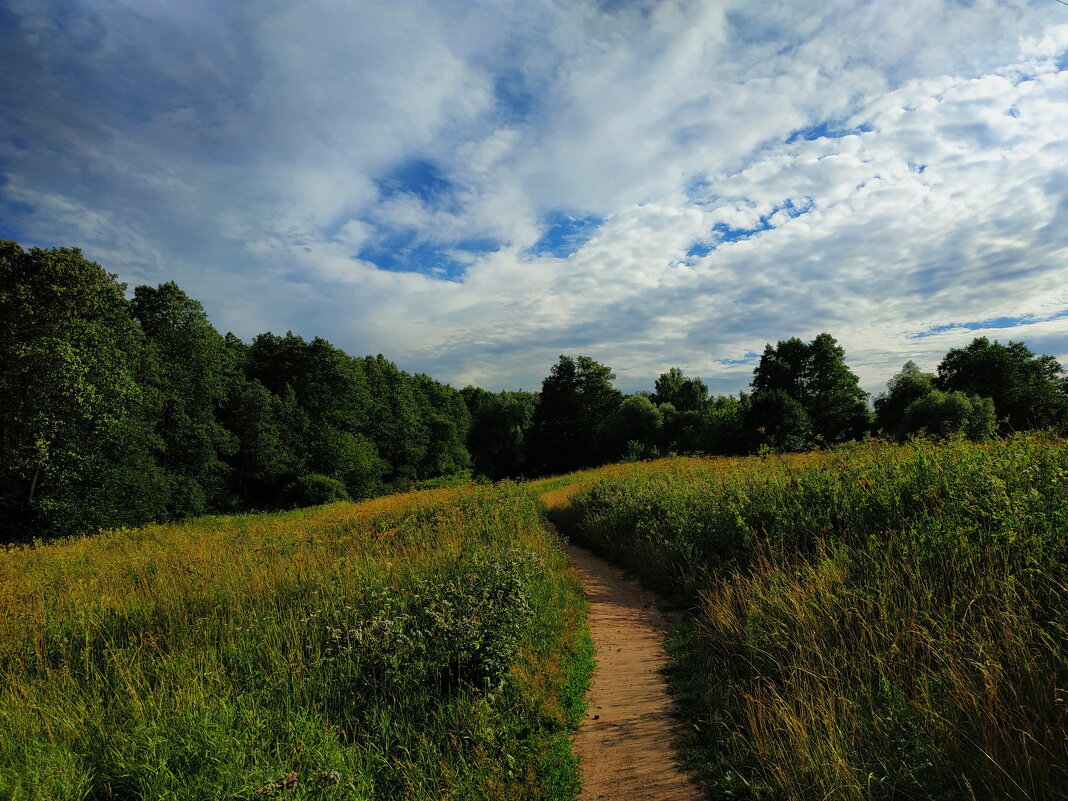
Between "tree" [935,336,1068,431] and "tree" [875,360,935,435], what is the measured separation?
77.8 inches

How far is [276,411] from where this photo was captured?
119 ft

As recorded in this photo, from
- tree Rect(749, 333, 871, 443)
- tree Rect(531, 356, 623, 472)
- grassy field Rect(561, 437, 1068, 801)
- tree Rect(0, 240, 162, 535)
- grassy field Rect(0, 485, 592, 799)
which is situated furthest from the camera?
tree Rect(531, 356, 623, 472)

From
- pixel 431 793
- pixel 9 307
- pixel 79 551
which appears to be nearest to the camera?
pixel 431 793

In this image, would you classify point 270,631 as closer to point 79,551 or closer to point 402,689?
point 402,689

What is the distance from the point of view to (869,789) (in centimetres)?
273

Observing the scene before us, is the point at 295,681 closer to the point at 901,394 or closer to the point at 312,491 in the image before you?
the point at 312,491

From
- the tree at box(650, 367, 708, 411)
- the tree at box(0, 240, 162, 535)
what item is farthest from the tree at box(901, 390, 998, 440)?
the tree at box(0, 240, 162, 535)

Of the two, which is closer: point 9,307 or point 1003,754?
point 1003,754

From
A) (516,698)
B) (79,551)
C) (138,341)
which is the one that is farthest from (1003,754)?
(138,341)

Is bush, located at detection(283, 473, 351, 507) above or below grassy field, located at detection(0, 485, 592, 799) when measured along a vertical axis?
below

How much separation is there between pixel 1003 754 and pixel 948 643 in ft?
3.40

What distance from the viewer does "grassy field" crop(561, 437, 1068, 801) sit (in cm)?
284

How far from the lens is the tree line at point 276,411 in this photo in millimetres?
19438

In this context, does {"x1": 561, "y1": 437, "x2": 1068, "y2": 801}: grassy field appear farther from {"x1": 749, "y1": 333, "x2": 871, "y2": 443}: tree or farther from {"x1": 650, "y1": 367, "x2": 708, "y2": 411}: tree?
{"x1": 650, "y1": 367, "x2": 708, "y2": 411}: tree
